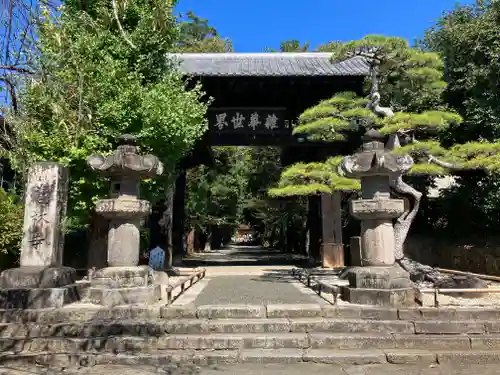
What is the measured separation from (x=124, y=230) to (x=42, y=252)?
160cm

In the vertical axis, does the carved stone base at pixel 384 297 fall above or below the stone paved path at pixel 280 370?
above

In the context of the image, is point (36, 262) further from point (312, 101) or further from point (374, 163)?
point (312, 101)

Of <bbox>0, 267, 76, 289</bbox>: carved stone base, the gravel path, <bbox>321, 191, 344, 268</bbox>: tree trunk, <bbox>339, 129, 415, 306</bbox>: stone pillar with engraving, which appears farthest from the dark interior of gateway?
<bbox>0, 267, 76, 289</bbox>: carved stone base

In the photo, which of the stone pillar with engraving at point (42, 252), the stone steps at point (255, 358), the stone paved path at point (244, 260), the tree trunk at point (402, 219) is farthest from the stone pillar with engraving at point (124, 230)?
the stone paved path at point (244, 260)

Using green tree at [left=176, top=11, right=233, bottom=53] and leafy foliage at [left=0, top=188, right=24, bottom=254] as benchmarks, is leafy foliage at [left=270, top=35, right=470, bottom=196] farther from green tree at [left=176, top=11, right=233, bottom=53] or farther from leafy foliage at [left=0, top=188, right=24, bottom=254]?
green tree at [left=176, top=11, right=233, bottom=53]

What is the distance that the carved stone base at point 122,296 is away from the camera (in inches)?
310

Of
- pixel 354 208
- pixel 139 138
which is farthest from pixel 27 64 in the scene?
pixel 139 138

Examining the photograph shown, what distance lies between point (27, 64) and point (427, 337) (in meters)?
6.53

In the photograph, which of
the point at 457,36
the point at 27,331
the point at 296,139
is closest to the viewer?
the point at 27,331

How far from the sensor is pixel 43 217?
8.22 meters

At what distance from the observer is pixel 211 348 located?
20.8 feet

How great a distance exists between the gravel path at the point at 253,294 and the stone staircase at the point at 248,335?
1414 mm

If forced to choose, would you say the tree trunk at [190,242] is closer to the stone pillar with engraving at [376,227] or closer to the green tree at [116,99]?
the green tree at [116,99]

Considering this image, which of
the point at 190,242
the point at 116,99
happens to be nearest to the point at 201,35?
the point at 190,242
